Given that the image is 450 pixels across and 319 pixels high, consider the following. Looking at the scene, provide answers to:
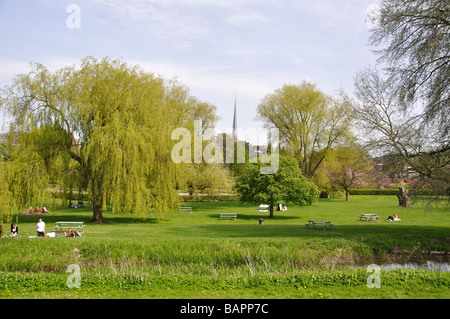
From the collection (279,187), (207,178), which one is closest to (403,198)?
(279,187)

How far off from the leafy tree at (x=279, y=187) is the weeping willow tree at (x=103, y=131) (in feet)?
25.5

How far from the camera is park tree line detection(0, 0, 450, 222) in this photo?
1723 centimetres

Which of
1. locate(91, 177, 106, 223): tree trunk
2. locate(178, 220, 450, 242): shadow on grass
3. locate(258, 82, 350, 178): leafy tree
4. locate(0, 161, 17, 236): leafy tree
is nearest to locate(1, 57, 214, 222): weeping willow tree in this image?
locate(91, 177, 106, 223): tree trunk

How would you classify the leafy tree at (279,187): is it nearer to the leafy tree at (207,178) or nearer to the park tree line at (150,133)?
the park tree line at (150,133)

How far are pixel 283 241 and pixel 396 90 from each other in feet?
28.2

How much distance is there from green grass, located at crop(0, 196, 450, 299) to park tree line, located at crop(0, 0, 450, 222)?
3728mm

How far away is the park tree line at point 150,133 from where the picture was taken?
17234 mm

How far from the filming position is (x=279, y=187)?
32344 mm

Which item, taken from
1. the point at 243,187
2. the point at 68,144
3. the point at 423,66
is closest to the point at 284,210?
the point at 243,187

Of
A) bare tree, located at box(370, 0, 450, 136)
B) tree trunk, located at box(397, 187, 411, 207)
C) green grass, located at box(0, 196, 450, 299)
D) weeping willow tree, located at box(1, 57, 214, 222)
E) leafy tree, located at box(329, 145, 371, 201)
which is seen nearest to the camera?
green grass, located at box(0, 196, 450, 299)

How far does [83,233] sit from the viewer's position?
2088cm

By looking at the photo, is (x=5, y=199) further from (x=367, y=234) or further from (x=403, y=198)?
(x=403, y=198)

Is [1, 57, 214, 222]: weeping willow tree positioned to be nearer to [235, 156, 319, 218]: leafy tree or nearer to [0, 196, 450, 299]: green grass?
[0, 196, 450, 299]: green grass

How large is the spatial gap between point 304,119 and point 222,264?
3538 centimetres
